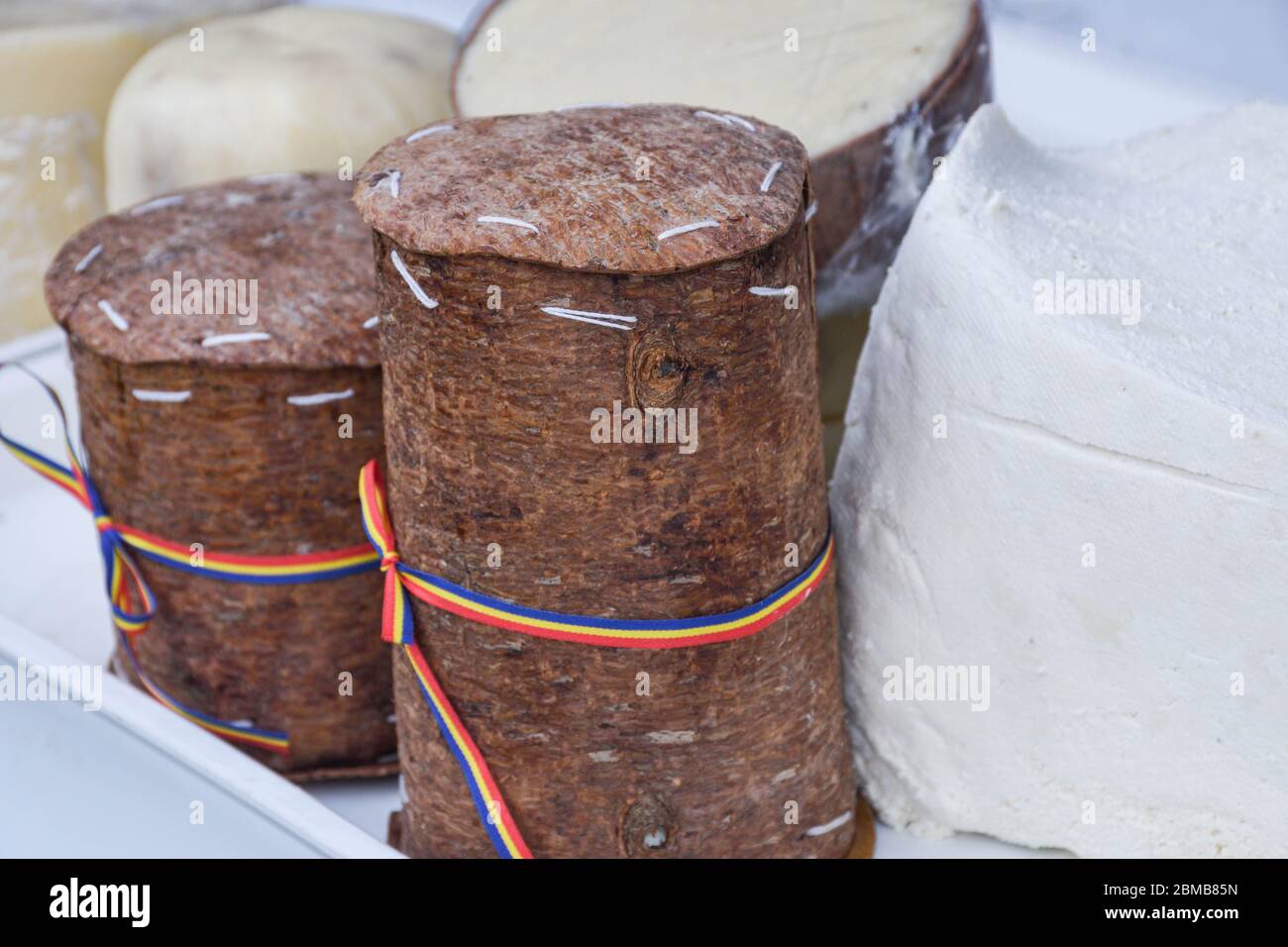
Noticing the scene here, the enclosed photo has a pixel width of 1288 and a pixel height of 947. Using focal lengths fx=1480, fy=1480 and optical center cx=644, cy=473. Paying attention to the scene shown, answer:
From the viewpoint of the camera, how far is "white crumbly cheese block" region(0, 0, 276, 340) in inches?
85.2

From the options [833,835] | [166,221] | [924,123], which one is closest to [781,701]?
[833,835]

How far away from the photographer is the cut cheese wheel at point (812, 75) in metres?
1.39

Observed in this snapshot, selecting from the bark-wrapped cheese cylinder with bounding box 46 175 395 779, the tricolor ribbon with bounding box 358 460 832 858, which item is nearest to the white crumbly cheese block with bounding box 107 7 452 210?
the bark-wrapped cheese cylinder with bounding box 46 175 395 779

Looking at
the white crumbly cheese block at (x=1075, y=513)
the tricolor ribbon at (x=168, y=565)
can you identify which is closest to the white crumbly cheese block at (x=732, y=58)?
the white crumbly cheese block at (x=1075, y=513)

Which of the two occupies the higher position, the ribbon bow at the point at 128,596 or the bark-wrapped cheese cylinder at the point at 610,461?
the bark-wrapped cheese cylinder at the point at 610,461

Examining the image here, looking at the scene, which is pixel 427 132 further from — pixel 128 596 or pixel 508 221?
pixel 128 596

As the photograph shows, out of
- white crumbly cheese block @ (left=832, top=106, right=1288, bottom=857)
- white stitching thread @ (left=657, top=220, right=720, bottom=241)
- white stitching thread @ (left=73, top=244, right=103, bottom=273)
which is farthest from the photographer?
white stitching thread @ (left=73, top=244, right=103, bottom=273)

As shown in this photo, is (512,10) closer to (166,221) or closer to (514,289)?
(166,221)

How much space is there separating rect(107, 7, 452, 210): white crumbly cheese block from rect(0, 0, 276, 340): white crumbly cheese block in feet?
0.94

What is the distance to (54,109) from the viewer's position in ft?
7.20

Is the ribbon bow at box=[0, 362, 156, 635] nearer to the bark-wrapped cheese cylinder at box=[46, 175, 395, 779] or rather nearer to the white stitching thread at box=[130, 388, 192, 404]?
the bark-wrapped cheese cylinder at box=[46, 175, 395, 779]

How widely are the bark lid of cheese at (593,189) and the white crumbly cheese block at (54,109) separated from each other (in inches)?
52.5

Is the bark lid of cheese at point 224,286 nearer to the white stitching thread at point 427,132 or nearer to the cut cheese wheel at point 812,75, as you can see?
the white stitching thread at point 427,132

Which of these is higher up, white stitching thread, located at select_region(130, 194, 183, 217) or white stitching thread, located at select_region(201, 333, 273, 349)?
white stitching thread, located at select_region(130, 194, 183, 217)
